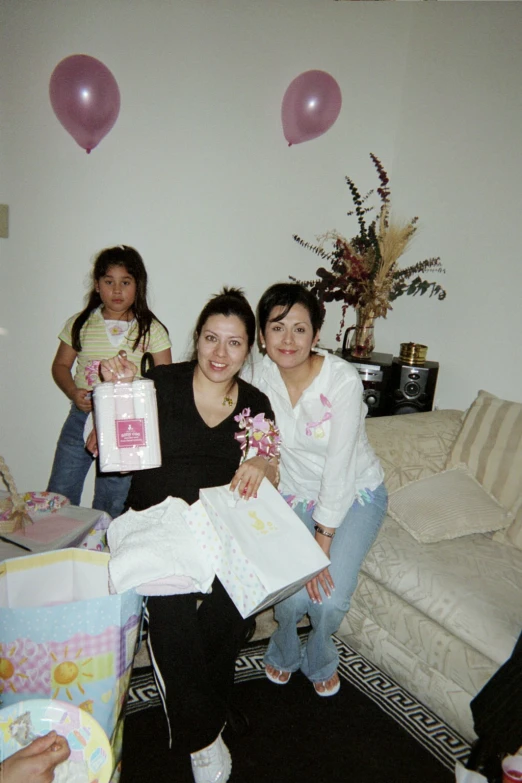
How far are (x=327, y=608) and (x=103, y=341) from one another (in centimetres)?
141

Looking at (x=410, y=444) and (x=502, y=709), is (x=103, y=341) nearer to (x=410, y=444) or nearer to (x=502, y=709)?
(x=410, y=444)

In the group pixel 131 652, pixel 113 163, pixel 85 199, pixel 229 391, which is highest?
pixel 113 163

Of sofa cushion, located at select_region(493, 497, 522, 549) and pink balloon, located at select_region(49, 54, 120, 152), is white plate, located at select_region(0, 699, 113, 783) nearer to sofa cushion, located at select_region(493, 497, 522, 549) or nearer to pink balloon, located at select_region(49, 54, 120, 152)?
sofa cushion, located at select_region(493, 497, 522, 549)

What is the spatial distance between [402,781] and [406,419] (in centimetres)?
138

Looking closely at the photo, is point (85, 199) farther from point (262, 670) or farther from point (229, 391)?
point (262, 670)

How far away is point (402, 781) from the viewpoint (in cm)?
137

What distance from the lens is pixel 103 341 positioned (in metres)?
2.14

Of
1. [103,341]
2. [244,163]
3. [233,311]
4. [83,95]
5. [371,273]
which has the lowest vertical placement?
[103,341]

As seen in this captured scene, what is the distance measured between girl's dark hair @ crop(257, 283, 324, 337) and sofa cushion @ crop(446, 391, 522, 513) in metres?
0.97

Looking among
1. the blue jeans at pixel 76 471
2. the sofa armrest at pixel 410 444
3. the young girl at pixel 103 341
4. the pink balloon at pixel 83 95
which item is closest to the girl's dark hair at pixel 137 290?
the young girl at pixel 103 341

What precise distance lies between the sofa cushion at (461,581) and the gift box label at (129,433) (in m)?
0.99

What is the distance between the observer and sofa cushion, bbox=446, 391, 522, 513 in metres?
1.96

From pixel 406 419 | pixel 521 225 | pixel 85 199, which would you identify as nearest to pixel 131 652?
pixel 406 419

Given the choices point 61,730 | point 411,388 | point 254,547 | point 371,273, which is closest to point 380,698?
point 254,547
